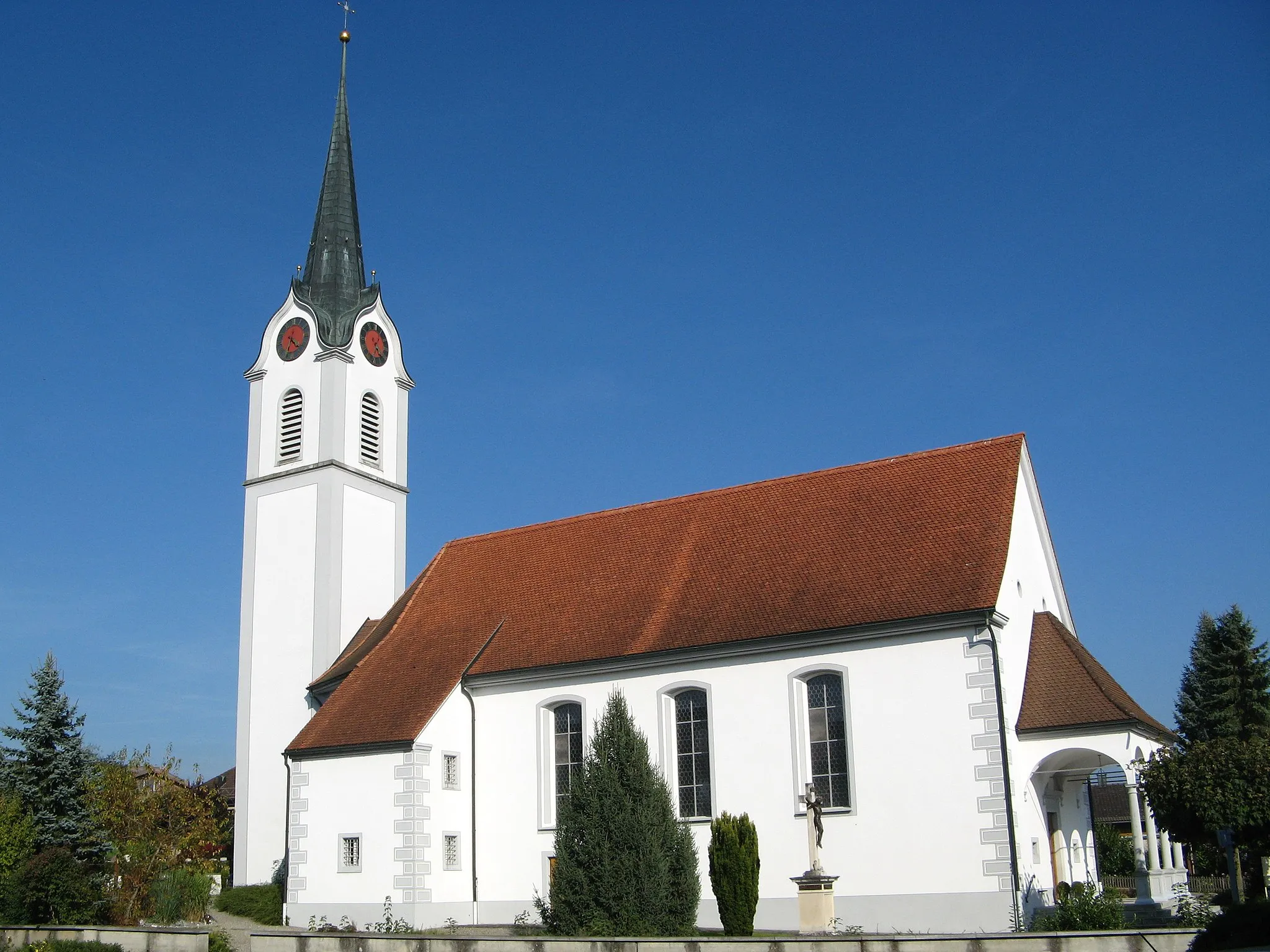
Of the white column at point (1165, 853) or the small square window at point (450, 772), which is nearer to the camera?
the white column at point (1165, 853)

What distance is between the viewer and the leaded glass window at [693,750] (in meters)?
23.6

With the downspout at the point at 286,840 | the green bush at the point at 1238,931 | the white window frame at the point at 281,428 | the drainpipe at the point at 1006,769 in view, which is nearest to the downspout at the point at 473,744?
the downspout at the point at 286,840

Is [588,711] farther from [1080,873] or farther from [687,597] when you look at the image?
[1080,873]

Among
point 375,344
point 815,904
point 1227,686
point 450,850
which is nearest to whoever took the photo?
point 815,904

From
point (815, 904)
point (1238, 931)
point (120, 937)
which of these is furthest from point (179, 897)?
point (1238, 931)

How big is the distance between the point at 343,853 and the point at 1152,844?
15.7 metres

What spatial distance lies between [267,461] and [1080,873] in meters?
21.8

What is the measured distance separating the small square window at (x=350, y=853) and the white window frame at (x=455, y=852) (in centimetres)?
174

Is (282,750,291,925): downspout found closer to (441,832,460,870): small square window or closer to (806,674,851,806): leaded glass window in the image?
(441,832,460,870): small square window

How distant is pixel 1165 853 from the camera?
23.4 m

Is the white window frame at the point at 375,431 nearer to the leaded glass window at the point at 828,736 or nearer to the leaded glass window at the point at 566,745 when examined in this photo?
the leaded glass window at the point at 566,745

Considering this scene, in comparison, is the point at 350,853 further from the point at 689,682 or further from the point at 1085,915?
the point at 1085,915

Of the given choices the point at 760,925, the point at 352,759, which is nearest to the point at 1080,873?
the point at 760,925

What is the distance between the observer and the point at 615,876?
1942 cm
